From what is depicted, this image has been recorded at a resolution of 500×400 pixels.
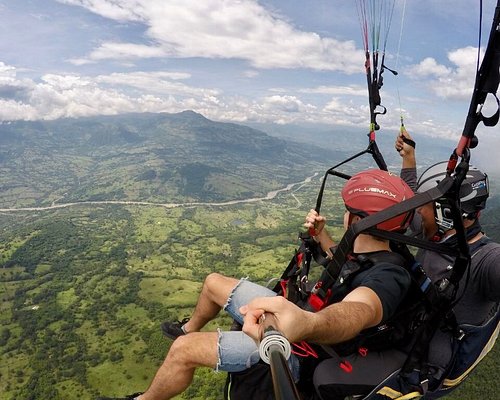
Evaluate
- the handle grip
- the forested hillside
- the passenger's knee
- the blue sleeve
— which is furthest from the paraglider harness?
the forested hillside

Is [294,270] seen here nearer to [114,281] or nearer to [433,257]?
[433,257]

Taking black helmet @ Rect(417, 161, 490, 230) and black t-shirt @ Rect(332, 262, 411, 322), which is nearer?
black t-shirt @ Rect(332, 262, 411, 322)

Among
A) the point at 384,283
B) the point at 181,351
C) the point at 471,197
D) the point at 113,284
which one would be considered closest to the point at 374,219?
the point at 384,283

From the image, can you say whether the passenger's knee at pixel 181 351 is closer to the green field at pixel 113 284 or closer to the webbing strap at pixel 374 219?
the webbing strap at pixel 374 219

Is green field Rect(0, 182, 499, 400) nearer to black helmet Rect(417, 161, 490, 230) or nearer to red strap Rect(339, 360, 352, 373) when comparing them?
black helmet Rect(417, 161, 490, 230)

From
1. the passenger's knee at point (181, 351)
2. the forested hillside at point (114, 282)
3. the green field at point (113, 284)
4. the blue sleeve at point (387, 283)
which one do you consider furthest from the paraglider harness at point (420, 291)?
the green field at point (113, 284)

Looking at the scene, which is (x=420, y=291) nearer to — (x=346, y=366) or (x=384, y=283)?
(x=384, y=283)

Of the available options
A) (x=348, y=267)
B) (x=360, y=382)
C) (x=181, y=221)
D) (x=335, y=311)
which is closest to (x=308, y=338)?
(x=335, y=311)

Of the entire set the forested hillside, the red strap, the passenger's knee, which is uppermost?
the red strap
